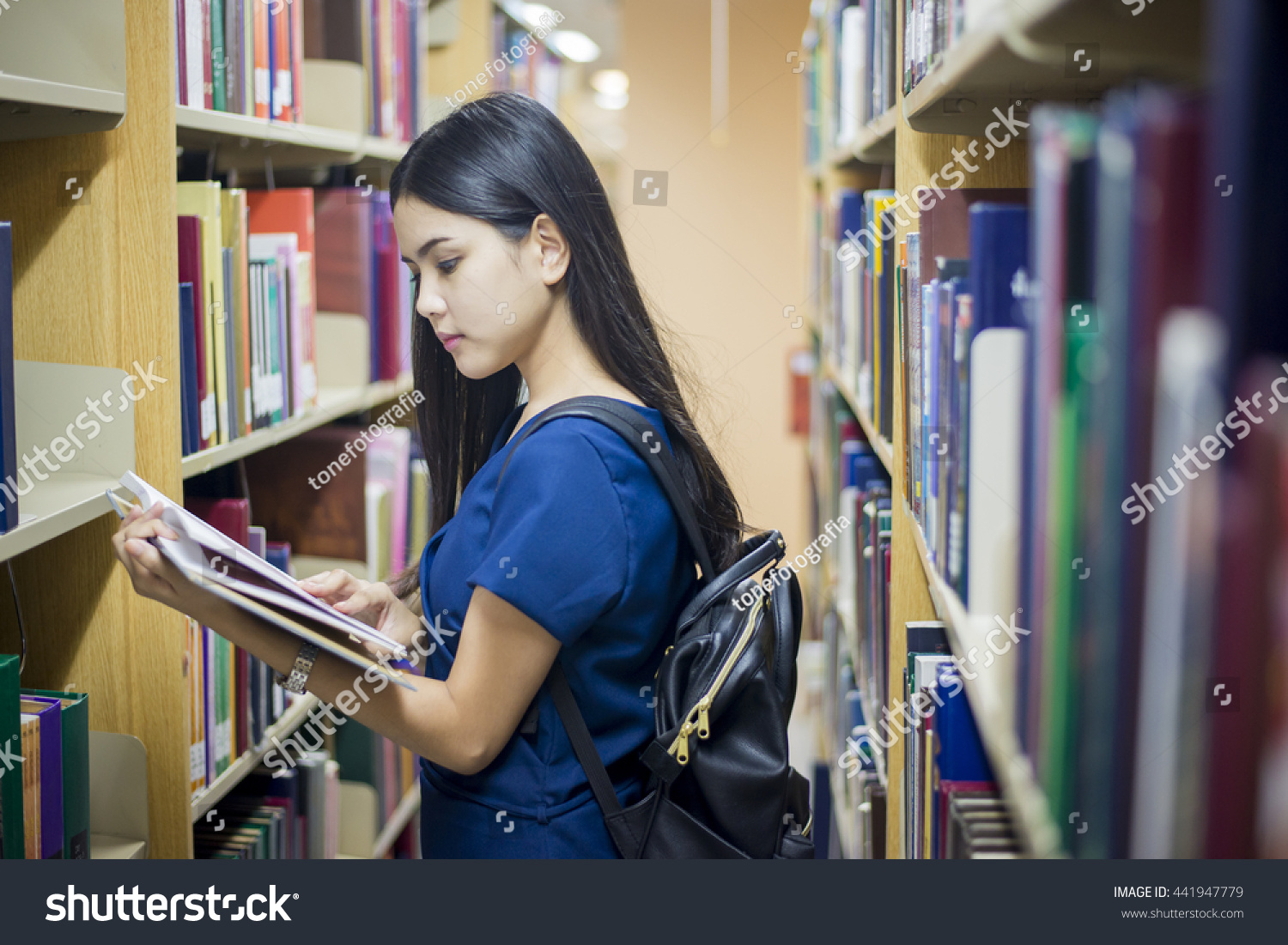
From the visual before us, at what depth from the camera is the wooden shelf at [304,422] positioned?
4.62 feet

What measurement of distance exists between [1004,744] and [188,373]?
1.16 metres

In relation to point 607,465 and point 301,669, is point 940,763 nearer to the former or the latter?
point 607,465

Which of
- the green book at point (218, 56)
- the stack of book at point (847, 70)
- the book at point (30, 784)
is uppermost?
the stack of book at point (847, 70)

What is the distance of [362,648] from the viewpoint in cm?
102

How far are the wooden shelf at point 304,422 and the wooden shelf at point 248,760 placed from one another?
36 cm

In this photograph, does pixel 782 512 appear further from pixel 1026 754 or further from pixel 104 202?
pixel 1026 754

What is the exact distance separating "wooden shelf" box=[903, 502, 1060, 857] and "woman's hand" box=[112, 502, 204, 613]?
720 millimetres

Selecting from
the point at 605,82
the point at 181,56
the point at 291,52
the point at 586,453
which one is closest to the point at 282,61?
the point at 291,52

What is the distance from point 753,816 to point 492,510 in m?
0.43

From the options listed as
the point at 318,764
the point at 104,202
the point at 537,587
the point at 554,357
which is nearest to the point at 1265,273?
the point at 537,587

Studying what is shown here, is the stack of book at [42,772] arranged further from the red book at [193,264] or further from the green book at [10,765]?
the red book at [193,264]

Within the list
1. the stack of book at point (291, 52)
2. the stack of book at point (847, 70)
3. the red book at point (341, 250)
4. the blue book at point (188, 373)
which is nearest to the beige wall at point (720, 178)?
the stack of book at point (847, 70)

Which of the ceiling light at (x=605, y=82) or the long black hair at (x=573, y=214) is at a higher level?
the ceiling light at (x=605, y=82)

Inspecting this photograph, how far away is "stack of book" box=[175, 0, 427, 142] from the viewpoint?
4.74ft
